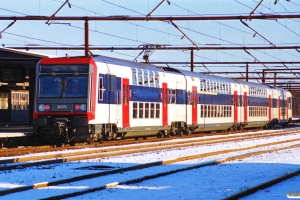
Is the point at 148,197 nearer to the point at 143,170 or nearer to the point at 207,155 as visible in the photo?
the point at 143,170

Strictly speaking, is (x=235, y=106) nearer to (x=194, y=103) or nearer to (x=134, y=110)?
(x=194, y=103)

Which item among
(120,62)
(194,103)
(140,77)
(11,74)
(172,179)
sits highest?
(120,62)

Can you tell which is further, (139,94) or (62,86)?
(139,94)

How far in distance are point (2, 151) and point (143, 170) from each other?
7739mm

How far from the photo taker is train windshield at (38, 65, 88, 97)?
23.8 metres

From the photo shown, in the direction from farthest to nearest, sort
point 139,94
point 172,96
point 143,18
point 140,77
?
point 172,96, point 140,77, point 139,94, point 143,18

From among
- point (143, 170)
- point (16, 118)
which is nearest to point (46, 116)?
point (143, 170)

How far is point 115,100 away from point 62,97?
2465mm

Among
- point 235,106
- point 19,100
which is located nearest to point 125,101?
point 19,100

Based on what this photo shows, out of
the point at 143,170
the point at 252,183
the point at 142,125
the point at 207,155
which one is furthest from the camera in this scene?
the point at 142,125

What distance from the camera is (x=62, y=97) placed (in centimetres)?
2389

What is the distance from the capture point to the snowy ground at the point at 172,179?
11.1 metres

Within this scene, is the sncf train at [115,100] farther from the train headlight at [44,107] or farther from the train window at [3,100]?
the train window at [3,100]

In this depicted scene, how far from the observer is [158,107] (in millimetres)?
30094
